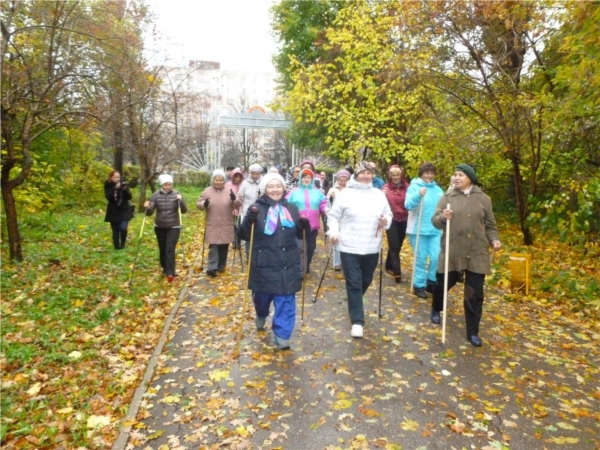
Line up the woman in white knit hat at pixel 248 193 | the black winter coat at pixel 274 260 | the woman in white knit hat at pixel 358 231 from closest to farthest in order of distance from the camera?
the black winter coat at pixel 274 260 < the woman in white knit hat at pixel 358 231 < the woman in white knit hat at pixel 248 193

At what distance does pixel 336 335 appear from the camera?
5.70 m

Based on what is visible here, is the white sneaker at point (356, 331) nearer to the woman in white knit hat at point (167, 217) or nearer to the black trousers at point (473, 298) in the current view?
the black trousers at point (473, 298)

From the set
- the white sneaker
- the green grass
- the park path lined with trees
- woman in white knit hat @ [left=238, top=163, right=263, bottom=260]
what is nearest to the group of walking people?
the white sneaker

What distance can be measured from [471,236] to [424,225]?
1.72 m

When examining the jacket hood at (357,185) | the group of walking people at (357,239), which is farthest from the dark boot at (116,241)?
the jacket hood at (357,185)

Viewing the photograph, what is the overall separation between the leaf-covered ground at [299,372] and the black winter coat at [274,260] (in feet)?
2.58

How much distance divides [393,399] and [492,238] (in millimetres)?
2207

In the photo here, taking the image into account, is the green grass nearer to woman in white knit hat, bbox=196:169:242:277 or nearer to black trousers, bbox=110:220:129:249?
black trousers, bbox=110:220:129:249

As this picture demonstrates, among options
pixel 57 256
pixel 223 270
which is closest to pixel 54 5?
pixel 57 256

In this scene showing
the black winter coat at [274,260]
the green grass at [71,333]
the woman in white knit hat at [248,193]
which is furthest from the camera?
the woman in white knit hat at [248,193]

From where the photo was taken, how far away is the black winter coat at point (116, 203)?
10.3 metres

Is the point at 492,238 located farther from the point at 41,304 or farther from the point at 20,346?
the point at 41,304

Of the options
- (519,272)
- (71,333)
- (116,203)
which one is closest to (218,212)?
(116,203)

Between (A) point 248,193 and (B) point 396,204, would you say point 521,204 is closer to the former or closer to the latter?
(B) point 396,204
